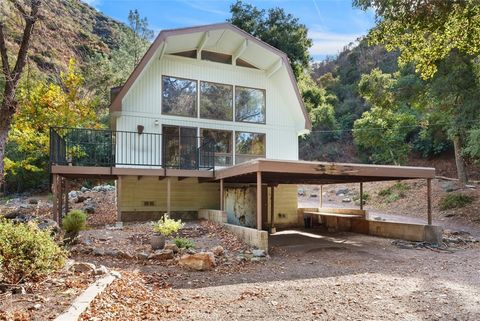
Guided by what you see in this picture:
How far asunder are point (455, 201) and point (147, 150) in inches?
500

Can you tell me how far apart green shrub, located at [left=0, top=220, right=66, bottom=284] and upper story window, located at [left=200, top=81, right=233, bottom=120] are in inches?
379

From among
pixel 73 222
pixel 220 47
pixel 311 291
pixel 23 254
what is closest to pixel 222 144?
pixel 220 47

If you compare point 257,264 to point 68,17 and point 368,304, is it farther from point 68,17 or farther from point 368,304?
point 68,17

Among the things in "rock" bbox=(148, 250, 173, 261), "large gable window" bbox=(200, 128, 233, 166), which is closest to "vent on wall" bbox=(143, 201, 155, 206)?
"large gable window" bbox=(200, 128, 233, 166)

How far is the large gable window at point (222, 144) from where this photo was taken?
13844mm

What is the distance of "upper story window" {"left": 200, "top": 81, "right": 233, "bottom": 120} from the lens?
1394 centimetres

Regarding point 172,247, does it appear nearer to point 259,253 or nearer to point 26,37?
point 259,253

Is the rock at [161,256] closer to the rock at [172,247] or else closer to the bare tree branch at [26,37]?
the rock at [172,247]

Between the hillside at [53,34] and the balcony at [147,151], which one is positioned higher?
the hillside at [53,34]

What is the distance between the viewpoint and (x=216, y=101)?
46.5ft

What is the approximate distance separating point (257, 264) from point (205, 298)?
8.29 feet

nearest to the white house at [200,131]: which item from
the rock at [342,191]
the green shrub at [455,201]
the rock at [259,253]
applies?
the rock at [259,253]

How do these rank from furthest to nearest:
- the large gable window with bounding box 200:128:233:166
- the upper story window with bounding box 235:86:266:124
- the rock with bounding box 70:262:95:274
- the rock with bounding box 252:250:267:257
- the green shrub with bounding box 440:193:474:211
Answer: the green shrub with bounding box 440:193:474:211 < the upper story window with bounding box 235:86:266:124 < the large gable window with bounding box 200:128:233:166 < the rock with bounding box 252:250:267:257 < the rock with bounding box 70:262:95:274

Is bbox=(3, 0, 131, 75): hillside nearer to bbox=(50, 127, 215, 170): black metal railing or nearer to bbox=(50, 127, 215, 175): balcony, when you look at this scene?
bbox=(50, 127, 215, 175): balcony
